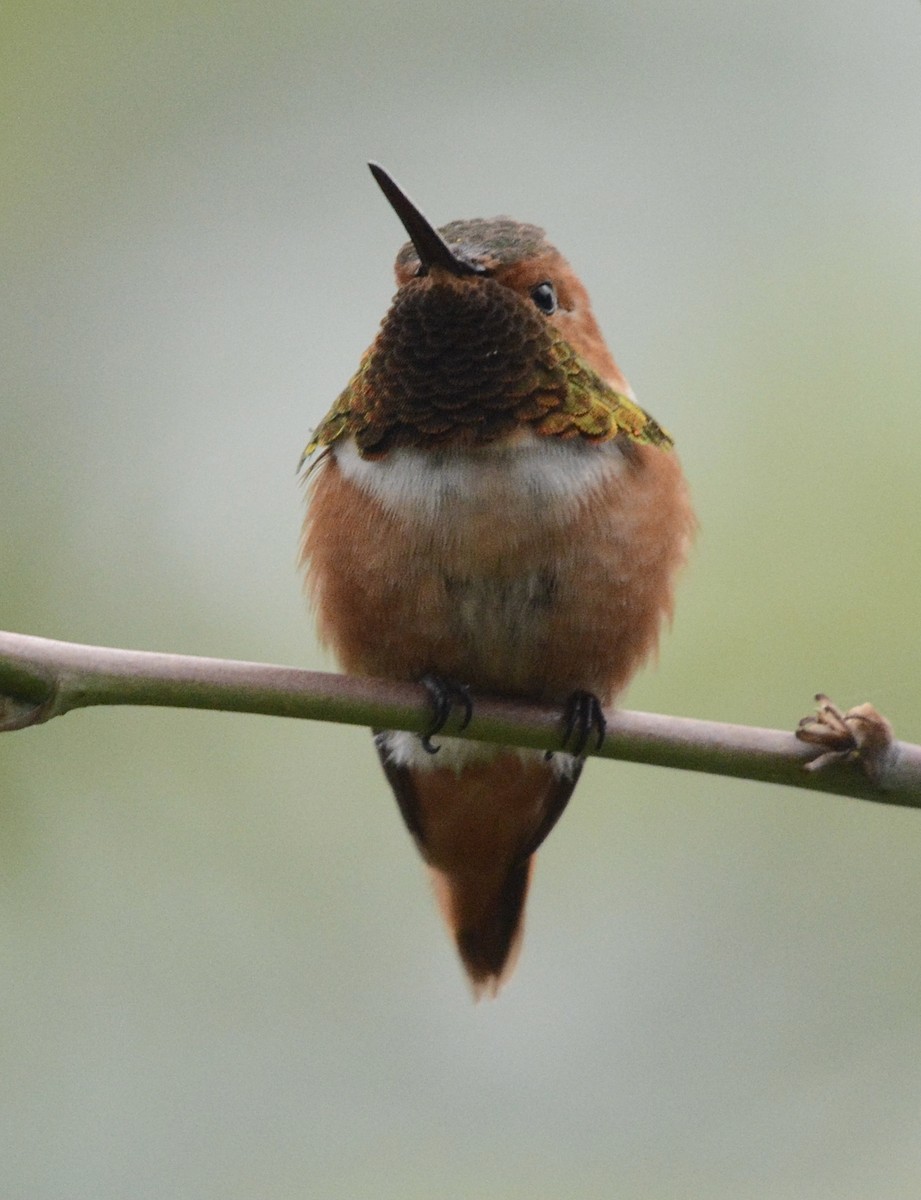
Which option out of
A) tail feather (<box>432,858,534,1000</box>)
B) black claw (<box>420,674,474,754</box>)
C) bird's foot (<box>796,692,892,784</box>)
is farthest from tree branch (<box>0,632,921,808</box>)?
tail feather (<box>432,858,534,1000</box>)

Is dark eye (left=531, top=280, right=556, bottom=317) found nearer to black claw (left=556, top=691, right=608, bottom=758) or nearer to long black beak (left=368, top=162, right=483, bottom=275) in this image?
long black beak (left=368, top=162, right=483, bottom=275)

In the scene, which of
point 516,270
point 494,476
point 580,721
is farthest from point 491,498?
point 516,270

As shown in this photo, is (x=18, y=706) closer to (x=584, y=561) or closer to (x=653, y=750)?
(x=653, y=750)

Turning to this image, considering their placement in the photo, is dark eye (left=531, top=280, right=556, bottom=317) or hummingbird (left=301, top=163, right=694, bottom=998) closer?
hummingbird (left=301, top=163, right=694, bottom=998)

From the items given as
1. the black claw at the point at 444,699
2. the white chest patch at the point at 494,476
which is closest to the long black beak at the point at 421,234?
the white chest patch at the point at 494,476

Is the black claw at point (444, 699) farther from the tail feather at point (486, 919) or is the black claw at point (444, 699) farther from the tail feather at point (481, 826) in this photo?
the tail feather at point (486, 919)

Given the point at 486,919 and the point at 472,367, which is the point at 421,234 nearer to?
the point at 472,367

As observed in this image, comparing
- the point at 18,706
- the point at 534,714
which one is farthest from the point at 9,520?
the point at 18,706
